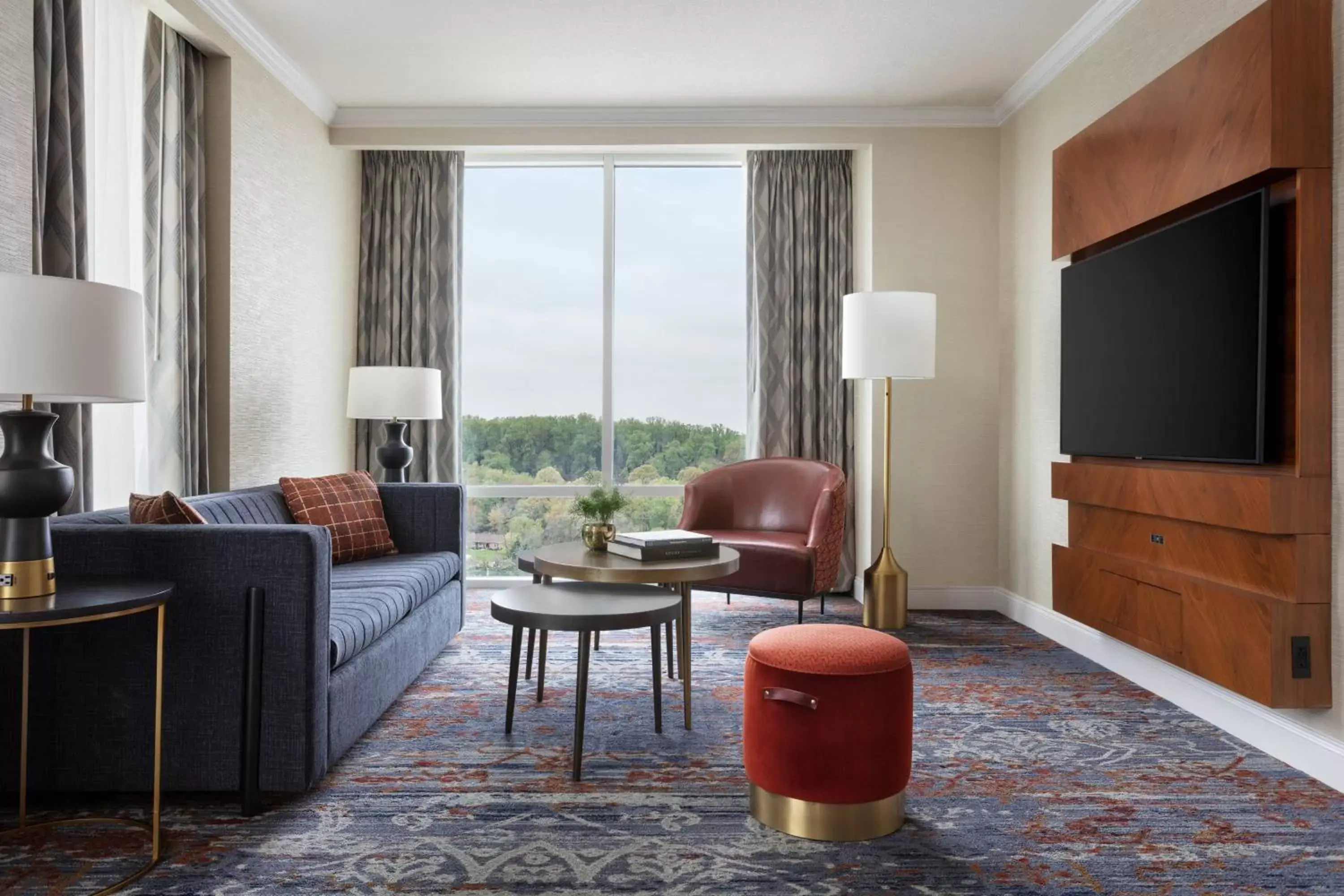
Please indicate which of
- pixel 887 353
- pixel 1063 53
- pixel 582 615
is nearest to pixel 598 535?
pixel 582 615

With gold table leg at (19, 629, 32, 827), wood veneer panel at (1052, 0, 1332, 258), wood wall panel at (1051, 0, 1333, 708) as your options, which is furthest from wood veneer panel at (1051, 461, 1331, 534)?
gold table leg at (19, 629, 32, 827)

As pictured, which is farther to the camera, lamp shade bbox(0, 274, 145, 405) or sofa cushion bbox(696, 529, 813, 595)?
sofa cushion bbox(696, 529, 813, 595)

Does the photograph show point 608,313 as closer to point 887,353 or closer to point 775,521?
point 775,521

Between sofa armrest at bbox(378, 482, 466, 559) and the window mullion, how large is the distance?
155 centimetres

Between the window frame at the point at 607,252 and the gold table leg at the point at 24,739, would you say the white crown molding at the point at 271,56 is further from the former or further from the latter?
the gold table leg at the point at 24,739

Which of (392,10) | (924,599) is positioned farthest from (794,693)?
(392,10)

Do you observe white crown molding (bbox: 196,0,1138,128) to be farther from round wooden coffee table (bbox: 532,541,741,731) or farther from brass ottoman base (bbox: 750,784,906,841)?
brass ottoman base (bbox: 750,784,906,841)

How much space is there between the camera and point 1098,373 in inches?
→ 142

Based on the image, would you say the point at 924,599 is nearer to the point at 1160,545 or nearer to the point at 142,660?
the point at 1160,545

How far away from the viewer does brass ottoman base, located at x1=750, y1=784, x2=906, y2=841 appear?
210 cm

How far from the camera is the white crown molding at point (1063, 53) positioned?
369cm

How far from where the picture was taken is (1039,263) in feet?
14.4

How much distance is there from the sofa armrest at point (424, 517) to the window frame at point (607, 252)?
1.41 m

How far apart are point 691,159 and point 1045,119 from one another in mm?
2149
